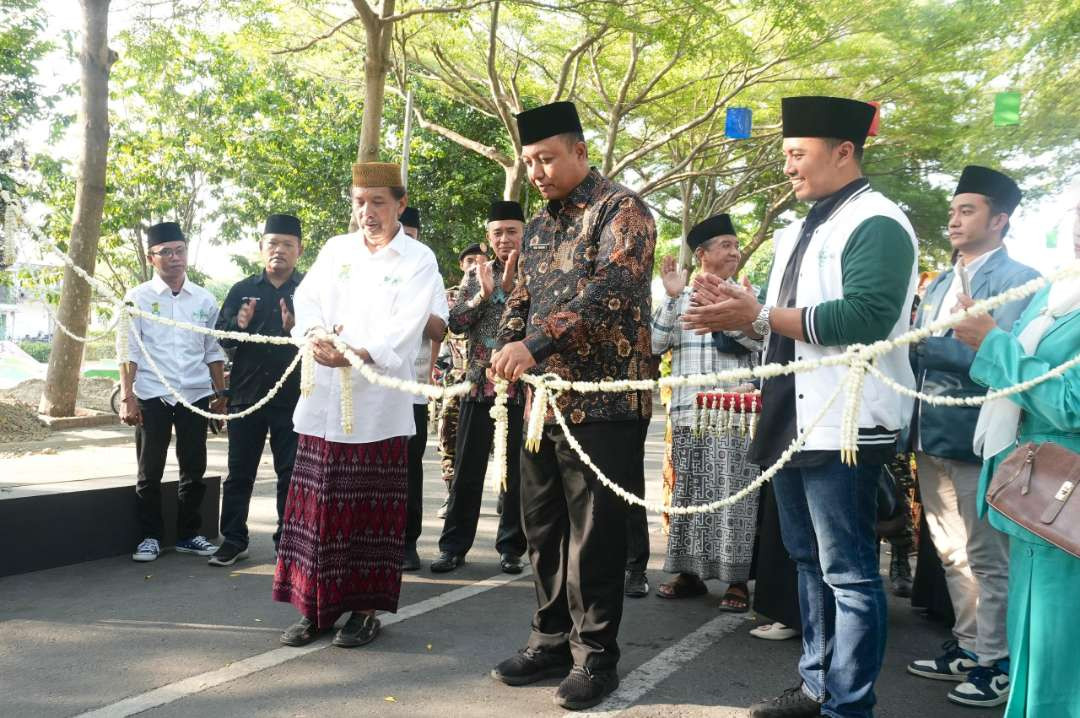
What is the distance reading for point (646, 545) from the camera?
5340 mm

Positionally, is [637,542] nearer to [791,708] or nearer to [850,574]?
[791,708]

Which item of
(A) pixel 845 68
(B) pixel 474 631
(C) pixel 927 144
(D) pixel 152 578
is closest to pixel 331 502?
(B) pixel 474 631

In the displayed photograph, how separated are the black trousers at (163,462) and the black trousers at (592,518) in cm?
305

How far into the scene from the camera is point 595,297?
11.3 feet

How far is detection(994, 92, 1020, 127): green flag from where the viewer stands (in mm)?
16641

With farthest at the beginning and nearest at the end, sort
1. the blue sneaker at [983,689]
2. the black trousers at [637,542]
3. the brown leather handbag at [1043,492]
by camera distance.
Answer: the black trousers at [637,542]
the blue sneaker at [983,689]
the brown leather handbag at [1043,492]

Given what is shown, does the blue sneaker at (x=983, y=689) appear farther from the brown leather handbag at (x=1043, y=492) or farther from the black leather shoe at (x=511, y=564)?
the black leather shoe at (x=511, y=564)

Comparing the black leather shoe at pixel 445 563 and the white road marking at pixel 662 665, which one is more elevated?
the white road marking at pixel 662 665

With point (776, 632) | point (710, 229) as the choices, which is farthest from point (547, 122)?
point (776, 632)

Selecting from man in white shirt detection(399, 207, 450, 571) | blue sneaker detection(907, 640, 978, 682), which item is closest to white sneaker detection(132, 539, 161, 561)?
man in white shirt detection(399, 207, 450, 571)

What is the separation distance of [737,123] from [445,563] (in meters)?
14.7

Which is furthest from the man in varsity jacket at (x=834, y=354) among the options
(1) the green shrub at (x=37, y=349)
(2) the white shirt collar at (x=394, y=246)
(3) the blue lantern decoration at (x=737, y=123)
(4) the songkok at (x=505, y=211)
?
(1) the green shrub at (x=37, y=349)

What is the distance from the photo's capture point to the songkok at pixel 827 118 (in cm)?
316

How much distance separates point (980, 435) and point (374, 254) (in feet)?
8.81
